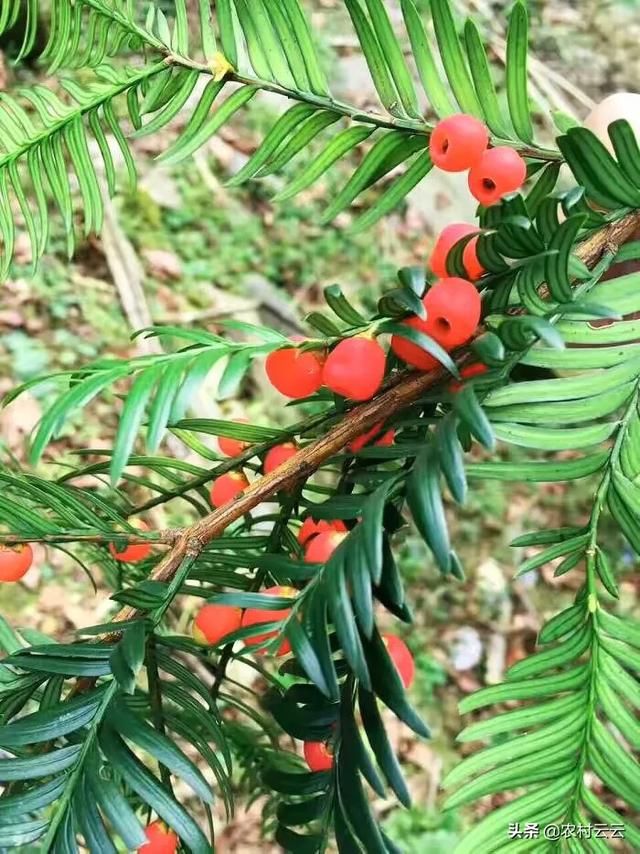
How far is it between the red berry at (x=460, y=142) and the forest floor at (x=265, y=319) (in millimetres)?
1114

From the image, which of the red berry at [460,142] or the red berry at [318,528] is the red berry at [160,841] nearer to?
the red berry at [318,528]

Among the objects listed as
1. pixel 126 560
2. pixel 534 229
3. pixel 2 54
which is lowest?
pixel 126 560

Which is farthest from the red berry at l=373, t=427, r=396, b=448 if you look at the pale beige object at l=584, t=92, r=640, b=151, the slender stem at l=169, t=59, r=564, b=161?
the pale beige object at l=584, t=92, r=640, b=151

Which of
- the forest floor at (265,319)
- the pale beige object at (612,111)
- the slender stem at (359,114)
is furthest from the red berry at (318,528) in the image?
the forest floor at (265,319)

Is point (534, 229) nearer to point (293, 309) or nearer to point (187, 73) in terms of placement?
point (187, 73)

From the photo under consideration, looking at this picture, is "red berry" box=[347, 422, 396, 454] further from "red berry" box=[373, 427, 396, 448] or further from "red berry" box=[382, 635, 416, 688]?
"red berry" box=[382, 635, 416, 688]

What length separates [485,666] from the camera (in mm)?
1970

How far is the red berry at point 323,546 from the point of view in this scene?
41 cm

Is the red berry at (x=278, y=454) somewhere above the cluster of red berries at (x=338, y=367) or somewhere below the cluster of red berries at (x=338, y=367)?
below

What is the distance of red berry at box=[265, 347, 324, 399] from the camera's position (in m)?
0.43

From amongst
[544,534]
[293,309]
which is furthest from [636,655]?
[293,309]

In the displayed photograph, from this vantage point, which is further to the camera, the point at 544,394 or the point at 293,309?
the point at 293,309

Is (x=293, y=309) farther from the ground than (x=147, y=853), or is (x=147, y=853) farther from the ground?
(x=293, y=309)

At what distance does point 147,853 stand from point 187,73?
54 cm
